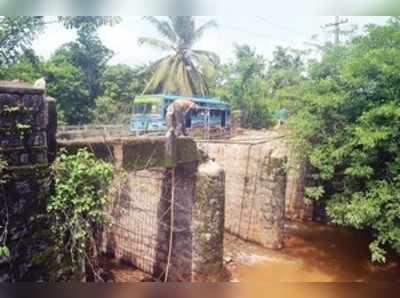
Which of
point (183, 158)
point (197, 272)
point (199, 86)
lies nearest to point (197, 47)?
point (199, 86)

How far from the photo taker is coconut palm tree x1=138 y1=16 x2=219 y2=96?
162 inches

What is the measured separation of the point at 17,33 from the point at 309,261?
398 centimetres

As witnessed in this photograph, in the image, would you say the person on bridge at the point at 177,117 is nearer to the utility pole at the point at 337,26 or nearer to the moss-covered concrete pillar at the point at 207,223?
the moss-covered concrete pillar at the point at 207,223

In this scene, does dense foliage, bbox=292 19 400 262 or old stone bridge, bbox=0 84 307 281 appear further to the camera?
dense foliage, bbox=292 19 400 262

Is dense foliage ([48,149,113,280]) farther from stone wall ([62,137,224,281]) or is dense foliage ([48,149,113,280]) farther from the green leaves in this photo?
stone wall ([62,137,224,281])

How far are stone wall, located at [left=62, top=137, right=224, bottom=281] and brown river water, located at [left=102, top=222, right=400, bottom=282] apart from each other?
1.30ft

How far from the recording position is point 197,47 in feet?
14.3

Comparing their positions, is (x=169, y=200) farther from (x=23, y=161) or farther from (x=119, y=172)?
(x=23, y=161)

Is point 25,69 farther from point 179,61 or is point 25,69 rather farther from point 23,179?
point 179,61

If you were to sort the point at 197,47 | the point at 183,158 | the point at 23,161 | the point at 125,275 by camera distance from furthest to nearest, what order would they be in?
the point at 197,47, the point at 125,275, the point at 183,158, the point at 23,161

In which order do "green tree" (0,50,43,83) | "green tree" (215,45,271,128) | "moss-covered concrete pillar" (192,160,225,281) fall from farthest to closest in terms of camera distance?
"green tree" (215,45,271,128)
"moss-covered concrete pillar" (192,160,225,281)
"green tree" (0,50,43,83)

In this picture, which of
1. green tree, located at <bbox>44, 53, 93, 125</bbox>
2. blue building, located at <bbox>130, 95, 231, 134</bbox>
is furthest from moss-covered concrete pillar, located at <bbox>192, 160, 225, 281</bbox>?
green tree, located at <bbox>44, 53, 93, 125</bbox>

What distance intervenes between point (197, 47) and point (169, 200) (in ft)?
6.59

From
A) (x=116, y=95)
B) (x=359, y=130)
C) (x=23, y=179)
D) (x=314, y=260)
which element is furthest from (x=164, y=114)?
(x=314, y=260)
